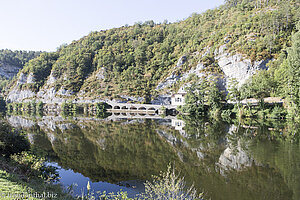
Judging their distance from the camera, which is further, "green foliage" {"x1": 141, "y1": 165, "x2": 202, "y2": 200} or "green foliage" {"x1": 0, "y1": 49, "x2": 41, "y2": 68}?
"green foliage" {"x1": 0, "y1": 49, "x2": 41, "y2": 68}

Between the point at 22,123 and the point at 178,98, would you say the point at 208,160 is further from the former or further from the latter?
the point at 178,98

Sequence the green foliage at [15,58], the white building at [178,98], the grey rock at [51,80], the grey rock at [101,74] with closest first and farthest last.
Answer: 1. the white building at [178,98]
2. the grey rock at [101,74]
3. the grey rock at [51,80]
4. the green foliage at [15,58]

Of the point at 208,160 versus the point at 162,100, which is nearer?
the point at 208,160

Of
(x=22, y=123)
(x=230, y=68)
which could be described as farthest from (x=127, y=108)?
(x=230, y=68)

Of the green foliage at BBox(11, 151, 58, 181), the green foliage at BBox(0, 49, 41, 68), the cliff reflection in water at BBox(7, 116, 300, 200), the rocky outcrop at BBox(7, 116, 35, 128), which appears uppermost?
the green foliage at BBox(0, 49, 41, 68)

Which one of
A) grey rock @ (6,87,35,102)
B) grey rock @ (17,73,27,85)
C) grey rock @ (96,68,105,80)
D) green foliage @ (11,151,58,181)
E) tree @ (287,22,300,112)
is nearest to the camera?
green foliage @ (11,151,58,181)

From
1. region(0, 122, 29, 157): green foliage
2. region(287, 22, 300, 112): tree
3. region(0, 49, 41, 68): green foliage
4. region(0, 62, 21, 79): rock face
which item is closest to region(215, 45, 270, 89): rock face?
region(287, 22, 300, 112): tree

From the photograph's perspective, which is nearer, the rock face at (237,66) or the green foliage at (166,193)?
the green foliage at (166,193)

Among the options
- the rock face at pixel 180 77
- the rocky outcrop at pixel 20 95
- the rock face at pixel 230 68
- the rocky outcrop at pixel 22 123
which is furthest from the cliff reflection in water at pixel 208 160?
the rocky outcrop at pixel 20 95

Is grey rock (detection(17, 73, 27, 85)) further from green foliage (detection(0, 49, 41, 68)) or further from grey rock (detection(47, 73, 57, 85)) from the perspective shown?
green foliage (detection(0, 49, 41, 68))

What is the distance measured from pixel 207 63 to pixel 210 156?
182ft

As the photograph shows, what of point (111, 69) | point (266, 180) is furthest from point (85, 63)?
point (266, 180)

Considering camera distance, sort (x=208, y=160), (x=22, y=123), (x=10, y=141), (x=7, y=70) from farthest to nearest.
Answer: (x=7, y=70)
(x=22, y=123)
(x=208, y=160)
(x=10, y=141)

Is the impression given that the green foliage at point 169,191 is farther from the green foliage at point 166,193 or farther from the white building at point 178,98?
the white building at point 178,98
